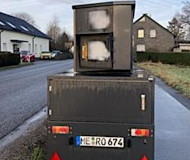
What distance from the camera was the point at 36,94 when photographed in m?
15.5

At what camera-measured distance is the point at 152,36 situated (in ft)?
260

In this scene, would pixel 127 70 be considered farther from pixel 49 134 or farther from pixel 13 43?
pixel 13 43

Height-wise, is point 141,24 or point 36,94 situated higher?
point 141,24

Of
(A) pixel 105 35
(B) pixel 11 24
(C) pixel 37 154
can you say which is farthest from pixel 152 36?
(A) pixel 105 35

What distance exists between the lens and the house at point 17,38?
179 ft

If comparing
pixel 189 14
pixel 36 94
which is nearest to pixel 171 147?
pixel 36 94

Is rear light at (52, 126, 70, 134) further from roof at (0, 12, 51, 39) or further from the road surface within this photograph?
roof at (0, 12, 51, 39)

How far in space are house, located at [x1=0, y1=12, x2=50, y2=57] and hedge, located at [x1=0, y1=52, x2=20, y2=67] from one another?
468 inches

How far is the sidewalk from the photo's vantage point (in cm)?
657

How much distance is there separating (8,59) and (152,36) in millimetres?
44968

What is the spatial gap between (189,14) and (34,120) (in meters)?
93.0

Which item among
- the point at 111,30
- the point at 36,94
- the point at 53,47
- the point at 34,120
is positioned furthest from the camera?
the point at 53,47

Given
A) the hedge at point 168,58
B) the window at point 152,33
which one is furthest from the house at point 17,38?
the window at point 152,33

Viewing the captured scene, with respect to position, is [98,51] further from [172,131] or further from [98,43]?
[172,131]
